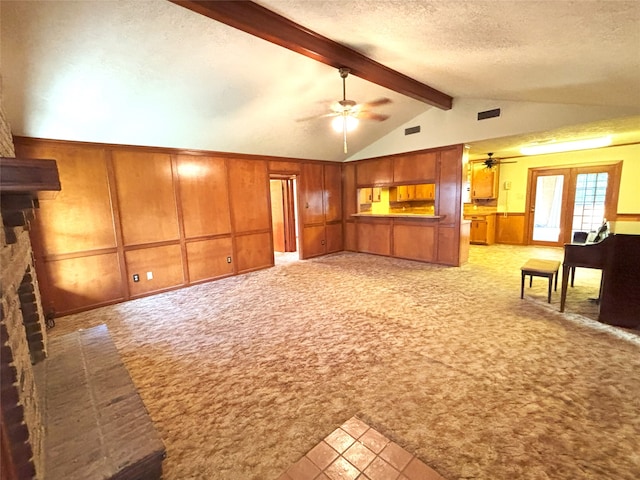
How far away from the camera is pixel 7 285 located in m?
1.36

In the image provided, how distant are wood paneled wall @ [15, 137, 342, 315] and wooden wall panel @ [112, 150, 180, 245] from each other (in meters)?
0.01

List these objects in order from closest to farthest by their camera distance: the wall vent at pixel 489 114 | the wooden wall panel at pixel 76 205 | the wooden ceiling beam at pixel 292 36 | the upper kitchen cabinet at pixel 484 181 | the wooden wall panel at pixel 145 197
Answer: the wooden ceiling beam at pixel 292 36, the wooden wall panel at pixel 76 205, the wooden wall panel at pixel 145 197, the wall vent at pixel 489 114, the upper kitchen cabinet at pixel 484 181

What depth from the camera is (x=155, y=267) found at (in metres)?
4.59

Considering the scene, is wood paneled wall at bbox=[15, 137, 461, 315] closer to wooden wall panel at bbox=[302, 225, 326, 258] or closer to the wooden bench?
wooden wall panel at bbox=[302, 225, 326, 258]

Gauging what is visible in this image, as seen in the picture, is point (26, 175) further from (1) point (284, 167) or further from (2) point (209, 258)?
(1) point (284, 167)

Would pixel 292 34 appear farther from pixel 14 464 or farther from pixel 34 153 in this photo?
pixel 34 153

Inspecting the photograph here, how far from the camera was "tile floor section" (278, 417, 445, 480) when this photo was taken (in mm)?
1441

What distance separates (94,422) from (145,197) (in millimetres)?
3558

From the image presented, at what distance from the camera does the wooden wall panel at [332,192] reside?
23.0 ft

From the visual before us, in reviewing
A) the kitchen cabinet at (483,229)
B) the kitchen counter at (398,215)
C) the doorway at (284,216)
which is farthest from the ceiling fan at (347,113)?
the kitchen cabinet at (483,229)

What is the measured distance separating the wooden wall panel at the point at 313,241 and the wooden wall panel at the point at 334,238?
0.45ft

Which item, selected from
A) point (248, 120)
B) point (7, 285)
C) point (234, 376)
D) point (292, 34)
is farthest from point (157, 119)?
point (234, 376)

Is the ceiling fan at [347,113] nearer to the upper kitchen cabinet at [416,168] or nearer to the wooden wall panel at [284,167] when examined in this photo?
the upper kitchen cabinet at [416,168]

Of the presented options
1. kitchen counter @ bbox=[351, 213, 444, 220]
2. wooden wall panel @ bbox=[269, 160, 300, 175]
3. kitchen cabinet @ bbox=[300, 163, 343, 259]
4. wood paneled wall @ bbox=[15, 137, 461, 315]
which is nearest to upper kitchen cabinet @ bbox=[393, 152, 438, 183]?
wood paneled wall @ bbox=[15, 137, 461, 315]
